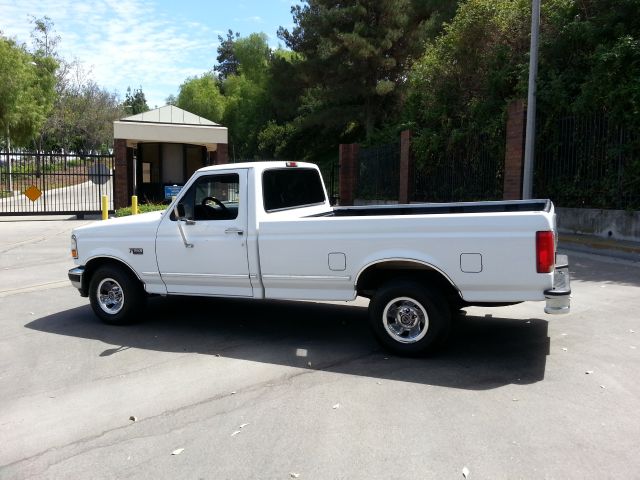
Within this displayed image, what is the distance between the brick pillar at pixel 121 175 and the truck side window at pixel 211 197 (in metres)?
17.1

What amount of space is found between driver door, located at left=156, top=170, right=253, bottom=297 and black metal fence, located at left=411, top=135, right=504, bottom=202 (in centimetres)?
1190

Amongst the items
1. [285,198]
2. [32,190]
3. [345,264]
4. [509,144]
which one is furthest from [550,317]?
[32,190]

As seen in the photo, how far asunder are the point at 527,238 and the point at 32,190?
21.3 meters

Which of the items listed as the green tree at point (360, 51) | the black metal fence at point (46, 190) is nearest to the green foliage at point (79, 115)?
the black metal fence at point (46, 190)

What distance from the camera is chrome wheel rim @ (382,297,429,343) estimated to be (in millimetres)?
5414

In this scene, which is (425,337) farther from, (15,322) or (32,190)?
(32,190)

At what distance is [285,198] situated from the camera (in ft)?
22.0

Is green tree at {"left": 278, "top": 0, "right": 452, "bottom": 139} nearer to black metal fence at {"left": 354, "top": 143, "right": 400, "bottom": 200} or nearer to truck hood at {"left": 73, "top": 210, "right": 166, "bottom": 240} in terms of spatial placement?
black metal fence at {"left": 354, "top": 143, "right": 400, "bottom": 200}

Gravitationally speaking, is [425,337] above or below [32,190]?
below

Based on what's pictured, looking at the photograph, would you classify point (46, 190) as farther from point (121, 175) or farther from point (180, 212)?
point (180, 212)

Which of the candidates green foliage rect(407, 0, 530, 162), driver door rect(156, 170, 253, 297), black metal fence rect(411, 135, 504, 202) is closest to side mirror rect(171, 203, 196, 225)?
driver door rect(156, 170, 253, 297)

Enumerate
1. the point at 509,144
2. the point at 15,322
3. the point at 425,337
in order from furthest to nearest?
1. the point at 509,144
2. the point at 15,322
3. the point at 425,337

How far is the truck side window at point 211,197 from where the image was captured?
6340 millimetres

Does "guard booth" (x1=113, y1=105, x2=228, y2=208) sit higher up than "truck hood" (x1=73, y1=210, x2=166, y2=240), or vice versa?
"guard booth" (x1=113, y1=105, x2=228, y2=208)
